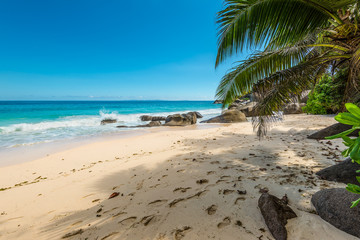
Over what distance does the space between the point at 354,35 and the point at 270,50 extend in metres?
1.30

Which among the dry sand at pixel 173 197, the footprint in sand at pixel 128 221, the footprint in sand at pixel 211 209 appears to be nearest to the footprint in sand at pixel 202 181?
the dry sand at pixel 173 197

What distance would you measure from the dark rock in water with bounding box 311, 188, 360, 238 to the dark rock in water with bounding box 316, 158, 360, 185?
0.87 m

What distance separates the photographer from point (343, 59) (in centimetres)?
329

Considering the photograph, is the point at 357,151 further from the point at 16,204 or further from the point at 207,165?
the point at 16,204

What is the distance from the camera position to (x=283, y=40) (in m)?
2.92

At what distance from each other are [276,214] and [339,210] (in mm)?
604

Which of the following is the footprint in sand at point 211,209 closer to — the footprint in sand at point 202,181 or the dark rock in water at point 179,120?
the footprint in sand at point 202,181

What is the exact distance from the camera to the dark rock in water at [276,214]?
1524 mm

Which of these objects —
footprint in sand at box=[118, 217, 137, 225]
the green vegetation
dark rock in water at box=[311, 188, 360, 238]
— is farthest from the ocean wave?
the green vegetation

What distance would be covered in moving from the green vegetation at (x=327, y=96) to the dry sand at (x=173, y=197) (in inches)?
222

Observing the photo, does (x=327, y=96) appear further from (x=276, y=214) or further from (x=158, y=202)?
(x=158, y=202)

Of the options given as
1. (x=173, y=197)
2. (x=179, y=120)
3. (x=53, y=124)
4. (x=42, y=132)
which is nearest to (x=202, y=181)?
(x=173, y=197)

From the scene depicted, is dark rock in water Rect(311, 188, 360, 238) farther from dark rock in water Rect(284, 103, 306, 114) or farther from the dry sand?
dark rock in water Rect(284, 103, 306, 114)

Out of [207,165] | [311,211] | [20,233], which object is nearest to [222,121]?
[207,165]
